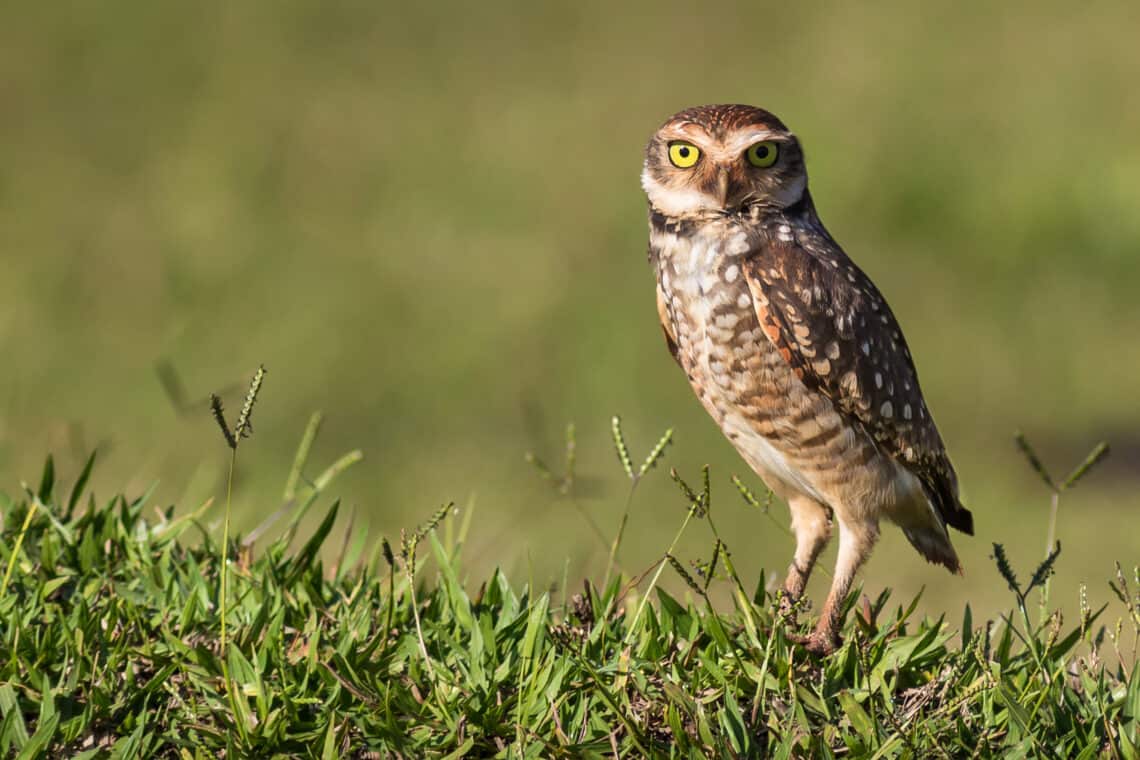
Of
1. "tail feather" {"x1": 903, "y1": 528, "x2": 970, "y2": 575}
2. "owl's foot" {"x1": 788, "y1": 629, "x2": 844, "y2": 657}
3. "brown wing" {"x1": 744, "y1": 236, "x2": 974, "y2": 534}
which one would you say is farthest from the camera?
Result: "tail feather" {"x1": 903, "y1": 528, "x2": 970, "y2": 575}

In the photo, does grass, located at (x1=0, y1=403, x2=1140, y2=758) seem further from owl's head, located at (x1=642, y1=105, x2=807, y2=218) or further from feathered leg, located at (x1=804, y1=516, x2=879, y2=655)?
owl's head, located at (x1=642, y1=105, x2=807, y2=218)

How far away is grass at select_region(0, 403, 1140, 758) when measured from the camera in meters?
2.93

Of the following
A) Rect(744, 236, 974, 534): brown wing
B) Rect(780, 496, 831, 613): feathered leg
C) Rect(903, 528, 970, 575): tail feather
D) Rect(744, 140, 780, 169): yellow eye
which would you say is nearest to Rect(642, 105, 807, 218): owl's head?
Rect(744, 140, 780, 169): yellow eye

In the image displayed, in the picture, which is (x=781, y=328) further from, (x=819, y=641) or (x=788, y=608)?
(x=788, y=608)

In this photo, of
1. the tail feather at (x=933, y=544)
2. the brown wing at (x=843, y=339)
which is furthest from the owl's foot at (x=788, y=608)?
the tail feather at (x=933, y=544)

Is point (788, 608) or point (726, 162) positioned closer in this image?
point (788, 608)

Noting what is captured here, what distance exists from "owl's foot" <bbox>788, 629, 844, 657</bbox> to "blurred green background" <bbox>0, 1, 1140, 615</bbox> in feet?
6.75

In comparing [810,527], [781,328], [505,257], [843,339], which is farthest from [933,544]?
[505,257]

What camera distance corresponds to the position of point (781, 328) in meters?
3.60

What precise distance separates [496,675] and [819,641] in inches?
30.0

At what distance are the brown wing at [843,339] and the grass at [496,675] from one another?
452 mm

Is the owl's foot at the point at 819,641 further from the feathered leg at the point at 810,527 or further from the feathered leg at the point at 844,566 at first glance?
the feathered leg at the point at 810,527

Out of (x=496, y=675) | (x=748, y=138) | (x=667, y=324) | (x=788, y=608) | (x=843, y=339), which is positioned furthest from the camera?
(x=667, y=324)

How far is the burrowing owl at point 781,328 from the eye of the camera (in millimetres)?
3621
